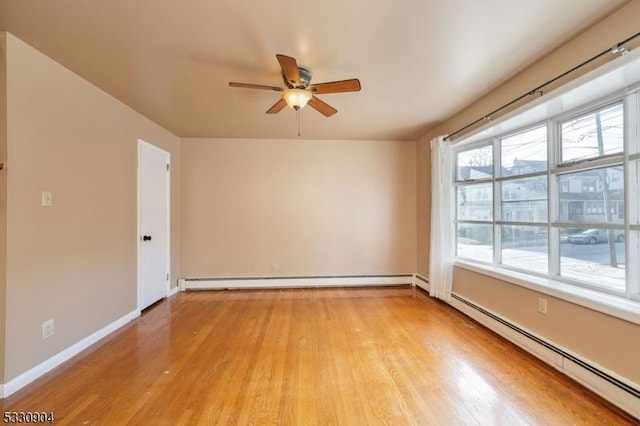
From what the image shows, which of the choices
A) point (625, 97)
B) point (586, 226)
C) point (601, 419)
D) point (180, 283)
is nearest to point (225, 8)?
point (625, 97)

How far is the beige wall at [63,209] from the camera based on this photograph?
81.2 inches

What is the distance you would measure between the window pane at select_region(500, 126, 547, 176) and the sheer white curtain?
0.74m

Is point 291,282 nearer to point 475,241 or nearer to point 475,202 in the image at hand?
point 475,241

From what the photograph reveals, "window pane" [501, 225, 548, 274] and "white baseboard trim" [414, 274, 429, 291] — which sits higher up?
"window pane" [501, 225, 548, 274]

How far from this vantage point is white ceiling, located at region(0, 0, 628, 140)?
173cm

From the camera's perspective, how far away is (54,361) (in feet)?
7.69

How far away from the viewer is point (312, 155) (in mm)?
4840

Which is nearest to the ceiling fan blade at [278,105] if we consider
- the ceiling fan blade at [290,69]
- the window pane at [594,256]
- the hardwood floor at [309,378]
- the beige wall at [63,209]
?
the ceiling fan blade at [290,69]

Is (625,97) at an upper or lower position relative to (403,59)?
lower

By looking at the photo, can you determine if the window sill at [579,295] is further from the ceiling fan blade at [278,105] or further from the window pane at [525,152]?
the ceiling fan blade at [278,105]

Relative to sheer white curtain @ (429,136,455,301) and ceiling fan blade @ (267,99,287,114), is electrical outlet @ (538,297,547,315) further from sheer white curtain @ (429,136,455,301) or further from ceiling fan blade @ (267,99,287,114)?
ceiling fan blade @ (267,99,287,114)

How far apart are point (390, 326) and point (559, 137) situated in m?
2.48

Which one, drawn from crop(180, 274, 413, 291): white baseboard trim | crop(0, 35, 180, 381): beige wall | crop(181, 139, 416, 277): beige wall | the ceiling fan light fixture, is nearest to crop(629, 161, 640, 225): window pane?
the ceiling fan light fixture

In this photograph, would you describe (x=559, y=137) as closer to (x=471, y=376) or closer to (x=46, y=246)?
(x=471, y=376)
